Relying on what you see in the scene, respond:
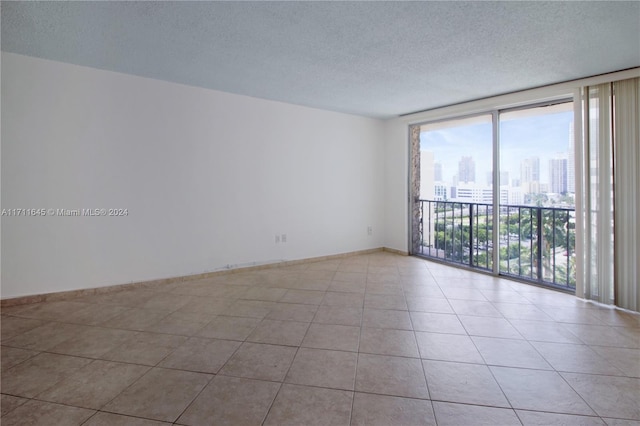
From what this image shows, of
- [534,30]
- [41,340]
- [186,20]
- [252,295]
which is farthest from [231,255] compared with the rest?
[534,30]

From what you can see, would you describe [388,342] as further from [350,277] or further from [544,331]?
[350,277]

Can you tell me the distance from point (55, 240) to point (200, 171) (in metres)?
1.66

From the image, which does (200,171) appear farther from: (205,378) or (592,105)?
(592,105)

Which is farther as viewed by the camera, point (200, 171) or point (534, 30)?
point (200, 171)

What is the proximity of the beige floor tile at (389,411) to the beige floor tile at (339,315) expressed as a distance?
0.95 meters

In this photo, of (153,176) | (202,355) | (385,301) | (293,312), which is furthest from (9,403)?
(385,301)

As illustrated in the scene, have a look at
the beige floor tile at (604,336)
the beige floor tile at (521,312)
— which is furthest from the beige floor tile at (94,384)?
the beige floor tile at (604,336)

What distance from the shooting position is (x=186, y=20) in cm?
222

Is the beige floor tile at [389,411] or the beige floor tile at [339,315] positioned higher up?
the beige floor tile at [339,315]

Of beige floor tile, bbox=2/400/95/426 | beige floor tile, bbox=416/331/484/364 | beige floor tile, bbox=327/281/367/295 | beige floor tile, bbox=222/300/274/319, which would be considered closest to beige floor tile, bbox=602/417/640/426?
beige floor tile, bbox=416/331/484/364

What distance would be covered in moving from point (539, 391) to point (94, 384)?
2666 mm

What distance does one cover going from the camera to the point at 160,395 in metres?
1.73

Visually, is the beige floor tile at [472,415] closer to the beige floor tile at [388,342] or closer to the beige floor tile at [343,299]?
the beige floor tile at [388,342]

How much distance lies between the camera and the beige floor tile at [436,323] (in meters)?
2.54
